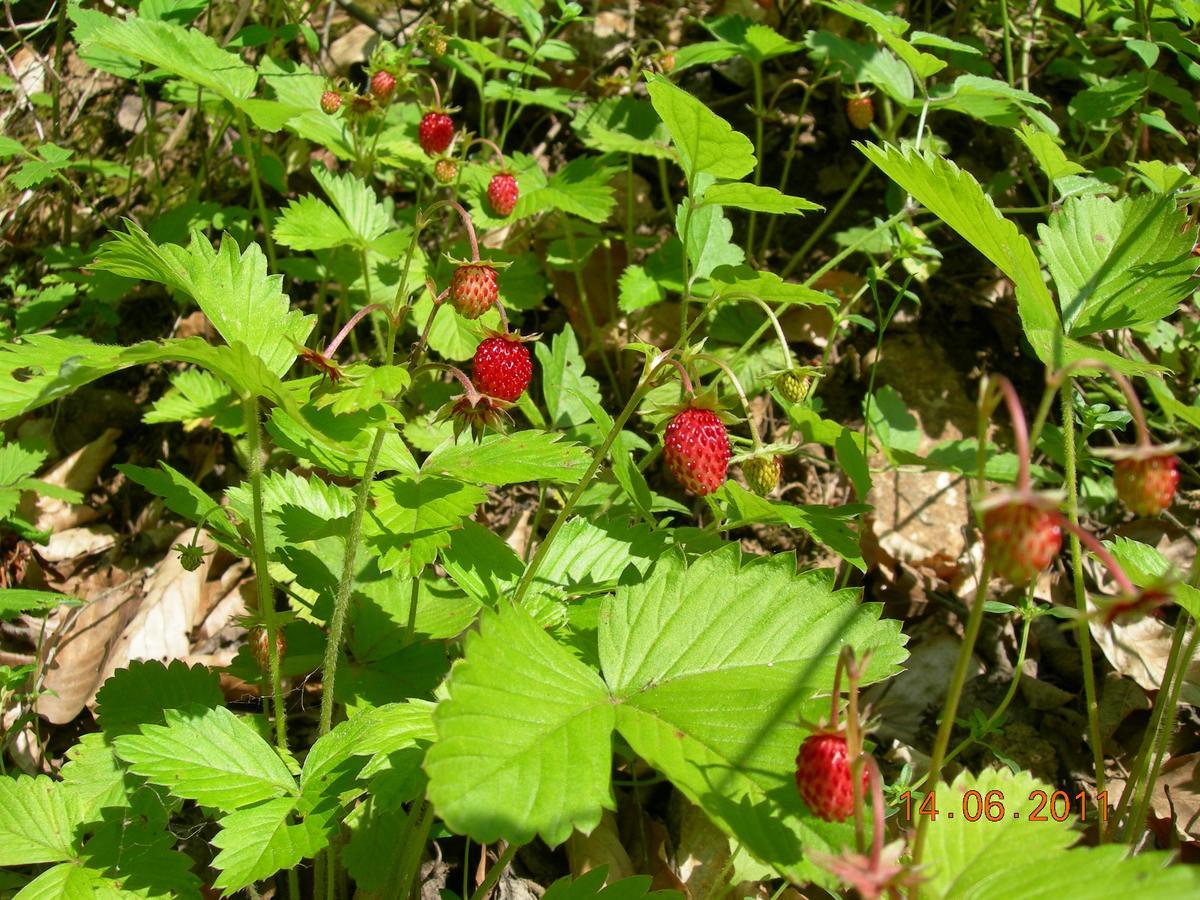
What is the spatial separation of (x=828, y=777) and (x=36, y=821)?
168cm

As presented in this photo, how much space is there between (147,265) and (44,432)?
98.5 inches

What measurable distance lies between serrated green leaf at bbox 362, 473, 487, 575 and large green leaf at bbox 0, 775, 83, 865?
872 millimetres

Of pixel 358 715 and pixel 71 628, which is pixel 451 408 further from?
pixel 71 628

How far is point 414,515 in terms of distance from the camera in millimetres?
1906

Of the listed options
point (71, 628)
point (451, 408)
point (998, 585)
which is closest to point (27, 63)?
point (71, 628)

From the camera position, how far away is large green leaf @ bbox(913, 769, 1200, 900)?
1.13 metres

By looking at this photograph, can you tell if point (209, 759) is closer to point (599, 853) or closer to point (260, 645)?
point (260, 645)

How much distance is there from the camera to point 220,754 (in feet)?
5.78

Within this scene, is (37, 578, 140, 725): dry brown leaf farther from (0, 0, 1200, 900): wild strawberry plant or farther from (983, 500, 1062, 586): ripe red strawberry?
(983, 500, 1062, 586): ripe red strawberry

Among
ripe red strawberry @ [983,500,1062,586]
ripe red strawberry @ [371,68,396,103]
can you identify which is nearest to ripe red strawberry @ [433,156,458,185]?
ripe red strawberry @ [371,68,396,103]

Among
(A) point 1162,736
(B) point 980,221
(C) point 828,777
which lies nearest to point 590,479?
(C) point 828,777

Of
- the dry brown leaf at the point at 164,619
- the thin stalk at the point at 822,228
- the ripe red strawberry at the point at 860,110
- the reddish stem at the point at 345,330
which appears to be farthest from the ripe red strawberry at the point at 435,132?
the reddish stem at the point at 345,330

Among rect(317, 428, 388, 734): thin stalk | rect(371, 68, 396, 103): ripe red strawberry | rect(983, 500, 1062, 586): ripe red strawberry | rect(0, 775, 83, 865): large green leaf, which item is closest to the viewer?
rect(983, 500, 1062, 586): ripe red strawberry

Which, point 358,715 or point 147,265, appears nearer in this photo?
point 147,265
